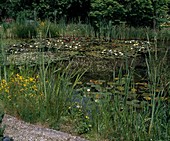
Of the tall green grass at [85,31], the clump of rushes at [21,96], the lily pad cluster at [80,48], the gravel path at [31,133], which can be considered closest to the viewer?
the gravel path at [31,133]

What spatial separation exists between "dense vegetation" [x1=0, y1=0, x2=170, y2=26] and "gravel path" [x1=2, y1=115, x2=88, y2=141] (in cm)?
910

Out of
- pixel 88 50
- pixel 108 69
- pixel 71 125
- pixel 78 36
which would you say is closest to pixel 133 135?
pixel 71 125

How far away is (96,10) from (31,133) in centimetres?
977

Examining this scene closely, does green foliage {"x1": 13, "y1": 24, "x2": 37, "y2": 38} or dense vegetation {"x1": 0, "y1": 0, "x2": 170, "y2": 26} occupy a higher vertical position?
dense vegetation {"x1": 0, "y1": 0, "x2": 170, "y2": 26}

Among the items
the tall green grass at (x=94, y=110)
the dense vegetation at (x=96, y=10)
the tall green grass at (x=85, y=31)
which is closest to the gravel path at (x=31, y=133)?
the tall green grass at (x=94, y=110)

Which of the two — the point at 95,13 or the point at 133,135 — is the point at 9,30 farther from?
the point at 133,135

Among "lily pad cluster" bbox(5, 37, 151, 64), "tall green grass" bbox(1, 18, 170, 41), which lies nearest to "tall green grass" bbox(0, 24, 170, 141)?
"lily pad cluster" bbox(5, 37, 151, 64)

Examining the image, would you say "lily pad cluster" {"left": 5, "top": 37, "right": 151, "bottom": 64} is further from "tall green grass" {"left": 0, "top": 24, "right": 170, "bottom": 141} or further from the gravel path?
the gravel path

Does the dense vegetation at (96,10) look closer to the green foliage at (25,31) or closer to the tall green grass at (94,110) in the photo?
the green foliage at (25,31)

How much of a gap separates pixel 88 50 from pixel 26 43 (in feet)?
6.86

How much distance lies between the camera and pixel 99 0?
12.8 m

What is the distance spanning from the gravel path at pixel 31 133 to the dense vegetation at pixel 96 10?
9.10 m

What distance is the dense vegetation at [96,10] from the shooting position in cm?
1283

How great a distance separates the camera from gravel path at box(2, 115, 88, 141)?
3.80 m
